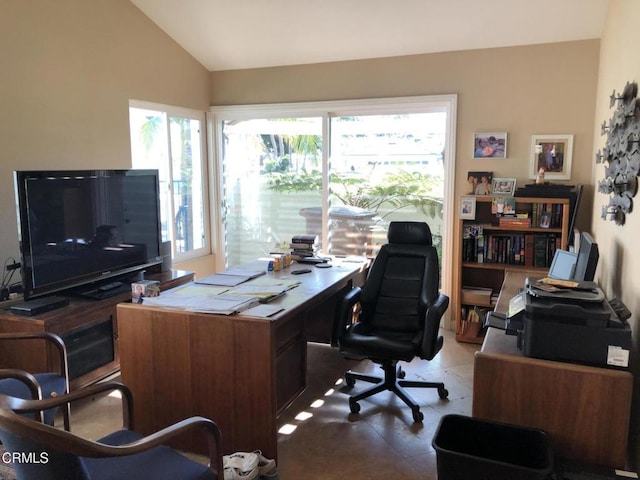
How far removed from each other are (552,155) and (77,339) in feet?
12.4

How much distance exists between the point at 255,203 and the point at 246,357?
3185mm

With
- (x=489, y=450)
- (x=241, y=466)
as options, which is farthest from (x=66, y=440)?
(x=489, y=450)

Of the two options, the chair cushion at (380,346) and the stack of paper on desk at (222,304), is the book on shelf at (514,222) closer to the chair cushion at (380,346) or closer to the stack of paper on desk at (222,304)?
the chair cushion at (380,346)

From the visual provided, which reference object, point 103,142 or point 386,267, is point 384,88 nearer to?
point 386,267

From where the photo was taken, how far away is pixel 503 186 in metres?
4.29

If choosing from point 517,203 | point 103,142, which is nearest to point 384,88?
point 517,203

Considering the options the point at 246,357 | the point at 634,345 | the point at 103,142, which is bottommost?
the point at 246,357

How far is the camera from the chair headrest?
3441 millimetres

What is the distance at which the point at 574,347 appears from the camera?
2.00 metres

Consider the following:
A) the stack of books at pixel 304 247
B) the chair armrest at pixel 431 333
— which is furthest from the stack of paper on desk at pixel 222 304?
the stack of books at pixel 304 247

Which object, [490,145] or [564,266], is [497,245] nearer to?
[490,145]

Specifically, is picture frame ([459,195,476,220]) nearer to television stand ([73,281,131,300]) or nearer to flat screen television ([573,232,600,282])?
flat screen television ([573,232,600,282])

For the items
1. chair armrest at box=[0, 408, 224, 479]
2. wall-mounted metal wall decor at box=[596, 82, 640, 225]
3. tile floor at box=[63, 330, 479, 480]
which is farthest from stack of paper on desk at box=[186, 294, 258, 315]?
wall-mounted metal wall decor at box=[596, 82, 640, 225]

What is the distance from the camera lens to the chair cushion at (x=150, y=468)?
1693 millimetres
